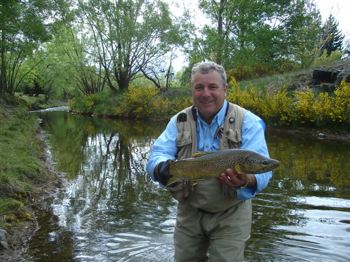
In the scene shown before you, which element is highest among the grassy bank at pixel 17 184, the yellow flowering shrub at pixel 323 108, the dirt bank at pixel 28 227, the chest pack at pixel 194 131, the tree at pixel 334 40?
the tree at pixel 334 40

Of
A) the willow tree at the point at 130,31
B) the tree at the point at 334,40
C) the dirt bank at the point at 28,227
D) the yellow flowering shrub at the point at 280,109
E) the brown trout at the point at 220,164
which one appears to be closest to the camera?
the brown trout at the point at 220,164

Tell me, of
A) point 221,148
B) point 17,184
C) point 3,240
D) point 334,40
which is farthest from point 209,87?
point 334,40

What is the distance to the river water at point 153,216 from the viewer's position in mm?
6160

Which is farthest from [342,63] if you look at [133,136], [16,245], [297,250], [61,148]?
[16,245]

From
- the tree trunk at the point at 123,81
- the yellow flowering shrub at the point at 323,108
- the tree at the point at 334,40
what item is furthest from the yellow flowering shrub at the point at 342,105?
the tree at the point at 334,40

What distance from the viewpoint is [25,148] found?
12609mm

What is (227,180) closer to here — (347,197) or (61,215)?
(61,215)

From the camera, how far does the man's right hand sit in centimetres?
344

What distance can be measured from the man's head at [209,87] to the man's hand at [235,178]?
1.99ft

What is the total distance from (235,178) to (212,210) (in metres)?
0.47

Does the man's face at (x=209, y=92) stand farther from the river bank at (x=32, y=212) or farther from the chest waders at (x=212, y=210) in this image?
the river bank at (x=32, y=212)

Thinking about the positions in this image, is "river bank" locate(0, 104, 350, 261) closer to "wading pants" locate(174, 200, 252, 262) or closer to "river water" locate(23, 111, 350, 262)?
"river water" locate(23, 111, 350, 262)

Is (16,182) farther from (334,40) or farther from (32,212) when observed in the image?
(334,40)

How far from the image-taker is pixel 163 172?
3.46 metres
